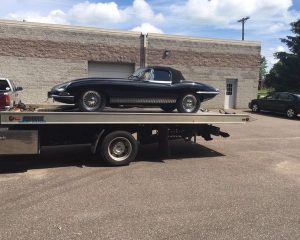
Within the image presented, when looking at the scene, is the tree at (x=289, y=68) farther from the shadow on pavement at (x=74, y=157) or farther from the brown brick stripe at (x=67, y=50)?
the shadow on pavement at (x=74, y=157)

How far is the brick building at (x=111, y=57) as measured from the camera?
22.4 metres

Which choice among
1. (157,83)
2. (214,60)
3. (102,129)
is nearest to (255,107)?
(214,60)

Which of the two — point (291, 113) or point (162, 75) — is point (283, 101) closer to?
point (291, 113)

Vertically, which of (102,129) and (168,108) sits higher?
(168,108)

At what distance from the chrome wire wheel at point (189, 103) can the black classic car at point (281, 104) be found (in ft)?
43.8

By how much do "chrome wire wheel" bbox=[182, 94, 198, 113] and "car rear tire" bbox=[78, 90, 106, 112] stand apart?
214 cm

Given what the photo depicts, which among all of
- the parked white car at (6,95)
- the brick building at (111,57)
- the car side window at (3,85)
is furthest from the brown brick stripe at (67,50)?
the car side window at (3,85)

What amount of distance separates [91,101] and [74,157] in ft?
5.12

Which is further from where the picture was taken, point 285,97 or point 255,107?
point 255,107

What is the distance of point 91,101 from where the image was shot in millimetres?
9383

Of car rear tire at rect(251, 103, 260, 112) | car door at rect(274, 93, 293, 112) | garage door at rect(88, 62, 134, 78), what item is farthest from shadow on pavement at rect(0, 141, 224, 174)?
car rear tire at rect(251, 103, 260, 112)

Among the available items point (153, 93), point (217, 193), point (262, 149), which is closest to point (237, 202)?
point (217, 193)

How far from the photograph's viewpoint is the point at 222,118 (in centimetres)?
991

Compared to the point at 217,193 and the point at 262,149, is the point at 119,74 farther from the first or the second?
the point at 217,193
